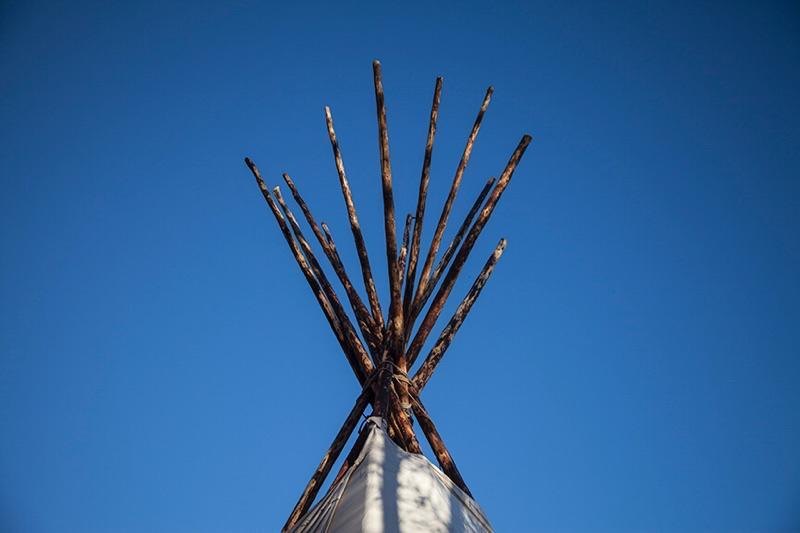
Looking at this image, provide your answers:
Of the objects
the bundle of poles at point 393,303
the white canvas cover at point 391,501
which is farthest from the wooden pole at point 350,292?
the white canvas cover at point 391,501

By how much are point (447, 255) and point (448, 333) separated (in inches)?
22.9

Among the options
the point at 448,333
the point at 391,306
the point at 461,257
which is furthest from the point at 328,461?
the point at 461,257

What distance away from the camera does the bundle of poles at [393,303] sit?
2.74 metres

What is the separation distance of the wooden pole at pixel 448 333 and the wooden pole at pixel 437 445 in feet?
0.59

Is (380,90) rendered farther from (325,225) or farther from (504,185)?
A: (325,225)

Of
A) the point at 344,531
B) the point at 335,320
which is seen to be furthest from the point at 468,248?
the point at 344,531

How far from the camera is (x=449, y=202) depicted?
359 cm

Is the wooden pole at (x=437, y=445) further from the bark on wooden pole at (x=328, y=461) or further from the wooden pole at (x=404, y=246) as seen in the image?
the wooden pole at (x=404, y=246)

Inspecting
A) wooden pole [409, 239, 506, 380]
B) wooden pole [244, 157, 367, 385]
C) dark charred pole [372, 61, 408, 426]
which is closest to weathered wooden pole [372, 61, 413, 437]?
dark charred pole [372, 61, 408, 426]

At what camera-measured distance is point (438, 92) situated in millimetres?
3709

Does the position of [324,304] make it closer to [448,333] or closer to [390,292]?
[390,292]

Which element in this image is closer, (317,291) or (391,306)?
(391,306)

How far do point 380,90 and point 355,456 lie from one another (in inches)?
76.4

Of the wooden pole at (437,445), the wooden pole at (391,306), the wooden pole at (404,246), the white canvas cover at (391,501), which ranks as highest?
the wooden pole at (404,246)
